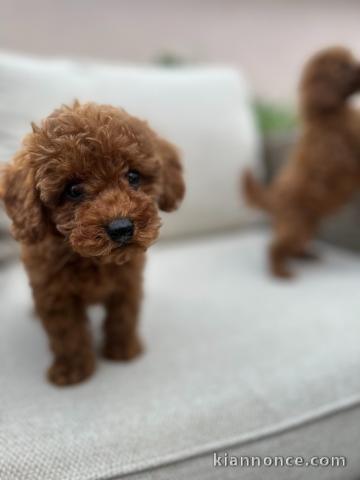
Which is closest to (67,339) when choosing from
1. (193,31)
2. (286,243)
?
(286,243)

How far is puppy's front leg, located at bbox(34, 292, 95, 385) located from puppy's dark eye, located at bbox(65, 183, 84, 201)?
0.21m

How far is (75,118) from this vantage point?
0.55m

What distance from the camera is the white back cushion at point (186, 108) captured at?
96 centimetres

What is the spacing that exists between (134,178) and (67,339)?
314mm

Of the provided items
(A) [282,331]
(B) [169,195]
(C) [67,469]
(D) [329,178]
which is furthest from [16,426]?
(D) [329,178]

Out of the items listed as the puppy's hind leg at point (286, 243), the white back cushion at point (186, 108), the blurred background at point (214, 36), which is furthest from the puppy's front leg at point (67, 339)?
the blurred background at point (214, 36)

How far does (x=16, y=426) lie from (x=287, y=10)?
1979 mm

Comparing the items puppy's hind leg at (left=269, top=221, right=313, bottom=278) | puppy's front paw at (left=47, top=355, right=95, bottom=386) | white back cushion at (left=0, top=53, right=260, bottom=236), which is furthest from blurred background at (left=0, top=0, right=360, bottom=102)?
puppy's front paw at (left=47, top=355, right=95, bottom=386)

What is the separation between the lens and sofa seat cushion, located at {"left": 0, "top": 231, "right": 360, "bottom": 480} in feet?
1.99

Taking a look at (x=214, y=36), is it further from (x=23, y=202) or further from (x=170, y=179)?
(x=23, y=202)

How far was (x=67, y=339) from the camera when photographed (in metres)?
0.73

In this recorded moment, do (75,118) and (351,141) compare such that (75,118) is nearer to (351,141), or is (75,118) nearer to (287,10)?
(351,141)

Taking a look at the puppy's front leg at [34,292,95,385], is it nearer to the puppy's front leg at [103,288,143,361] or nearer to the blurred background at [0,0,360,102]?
the puppy's front leg at [103,288,143,361]

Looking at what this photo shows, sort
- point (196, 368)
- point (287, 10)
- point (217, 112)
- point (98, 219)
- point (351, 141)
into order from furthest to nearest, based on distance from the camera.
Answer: point (287, 10)
point (217, 112)
point (351, 141)
point (196, 368)
point (98, 219)
